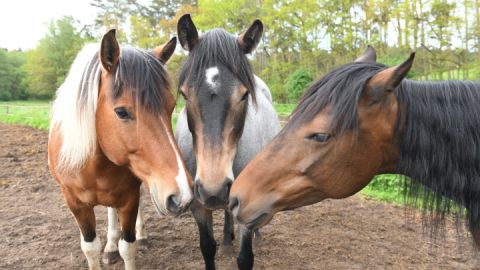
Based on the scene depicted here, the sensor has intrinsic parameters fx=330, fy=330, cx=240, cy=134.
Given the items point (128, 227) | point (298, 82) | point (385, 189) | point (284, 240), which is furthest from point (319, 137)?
point (298, 82)

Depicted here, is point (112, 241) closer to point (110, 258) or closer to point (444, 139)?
point (110, 258)

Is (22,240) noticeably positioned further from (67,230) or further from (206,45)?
(206,45)

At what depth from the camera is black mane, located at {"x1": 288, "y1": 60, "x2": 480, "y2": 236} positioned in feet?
6.25

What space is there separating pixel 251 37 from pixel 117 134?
1.47 metres

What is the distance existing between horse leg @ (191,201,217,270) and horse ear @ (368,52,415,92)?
2174mm

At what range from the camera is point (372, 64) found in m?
2.05

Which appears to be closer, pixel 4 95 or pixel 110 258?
pixel 110 258

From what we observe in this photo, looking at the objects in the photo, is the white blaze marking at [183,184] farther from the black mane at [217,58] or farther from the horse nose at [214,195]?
the black mane at [217,58]

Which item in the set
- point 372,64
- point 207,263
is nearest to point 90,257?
point 207,263

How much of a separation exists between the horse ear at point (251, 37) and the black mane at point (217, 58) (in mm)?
94

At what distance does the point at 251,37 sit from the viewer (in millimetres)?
3020

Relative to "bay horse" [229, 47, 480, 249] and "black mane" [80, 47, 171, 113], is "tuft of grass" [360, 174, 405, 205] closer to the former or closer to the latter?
"bay horse" [229, 47, 480, 249]

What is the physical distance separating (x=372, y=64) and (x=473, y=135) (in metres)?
0.71

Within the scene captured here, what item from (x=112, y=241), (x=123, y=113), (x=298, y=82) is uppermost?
(x=298, y=82)
